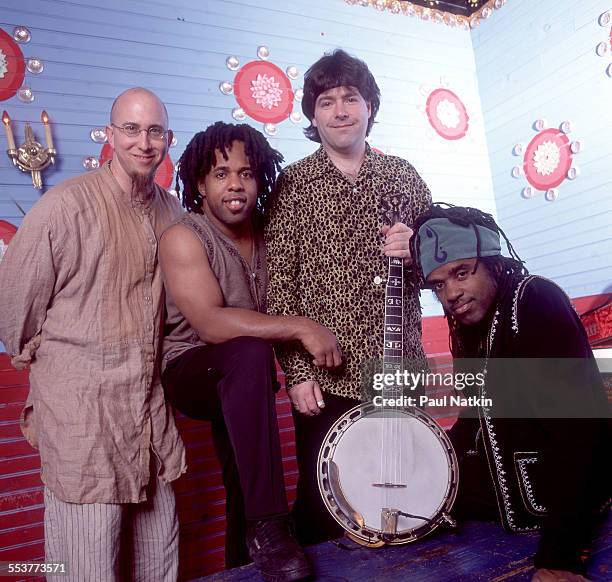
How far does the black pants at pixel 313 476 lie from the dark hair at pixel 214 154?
80 centimetres

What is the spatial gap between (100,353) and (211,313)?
0.40 meters

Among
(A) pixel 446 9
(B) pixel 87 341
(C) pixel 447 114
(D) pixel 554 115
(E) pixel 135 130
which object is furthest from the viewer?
(A) pixel 446 9

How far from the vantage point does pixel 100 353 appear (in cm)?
176

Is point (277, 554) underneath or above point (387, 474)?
underneath

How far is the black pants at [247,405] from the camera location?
1.42m

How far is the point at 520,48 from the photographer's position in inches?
182

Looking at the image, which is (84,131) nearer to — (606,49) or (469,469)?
(469,469)

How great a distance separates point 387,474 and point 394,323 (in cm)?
47

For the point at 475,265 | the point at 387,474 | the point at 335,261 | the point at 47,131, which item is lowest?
the point at 387,474

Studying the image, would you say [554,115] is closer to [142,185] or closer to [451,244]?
[451,244]

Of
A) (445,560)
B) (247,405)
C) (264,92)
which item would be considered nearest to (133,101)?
(247,405)

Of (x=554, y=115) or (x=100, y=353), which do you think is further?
(x=554, y=115)

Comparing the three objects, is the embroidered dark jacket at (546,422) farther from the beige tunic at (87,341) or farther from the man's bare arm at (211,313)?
the beige tunic at (87,341)

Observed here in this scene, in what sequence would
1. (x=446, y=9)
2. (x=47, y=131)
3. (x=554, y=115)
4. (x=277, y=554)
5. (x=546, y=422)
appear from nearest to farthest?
(x=277, y=554) → (x=546, y=422) → (x=47, y=131) → (x=554, y=115) → (x=446, y=9)
